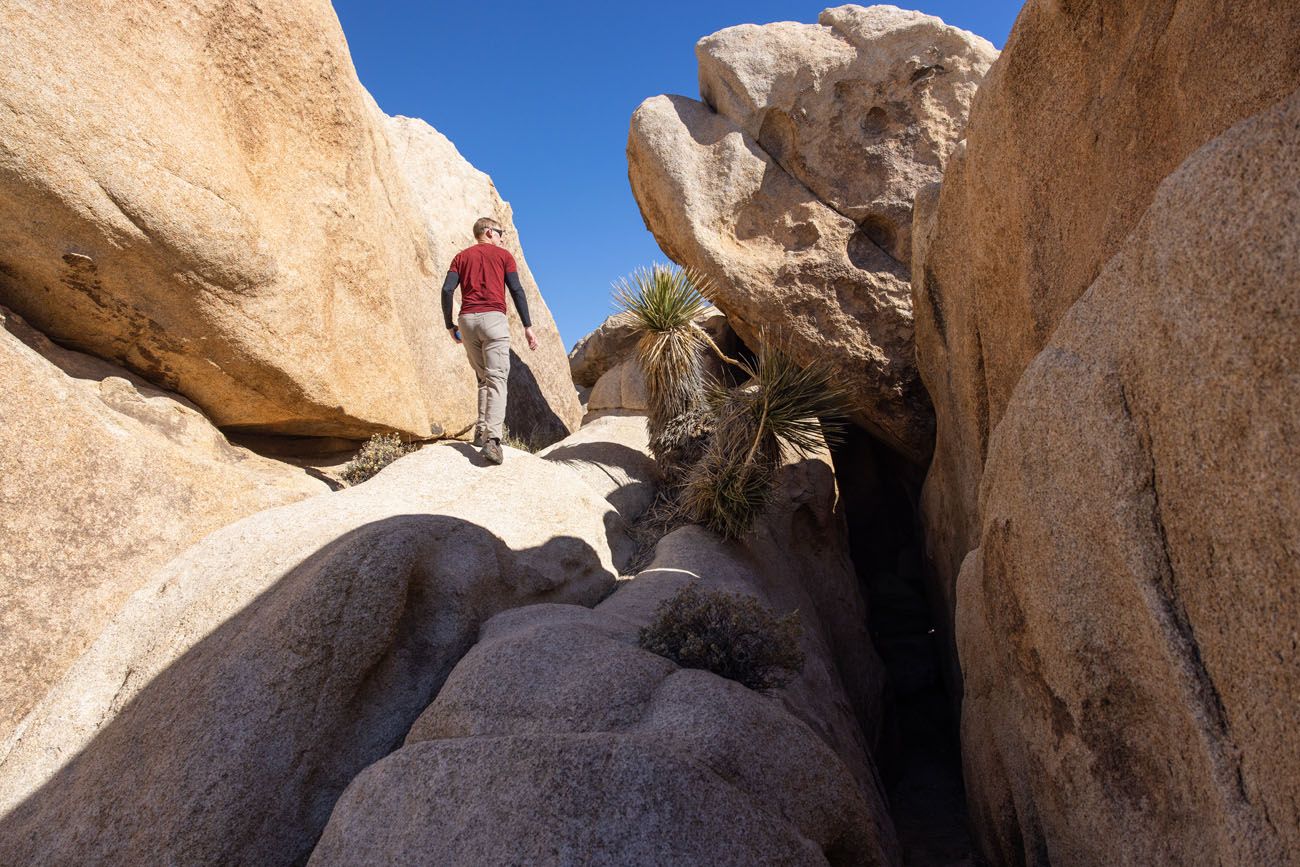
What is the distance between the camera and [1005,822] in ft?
17.8

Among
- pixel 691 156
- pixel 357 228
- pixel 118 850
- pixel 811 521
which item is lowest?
pixel 118 850

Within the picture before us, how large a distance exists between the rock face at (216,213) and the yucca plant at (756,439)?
161 inches

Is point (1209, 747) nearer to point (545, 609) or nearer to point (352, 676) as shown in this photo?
point (545, 609)

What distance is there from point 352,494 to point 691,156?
23.9 ft

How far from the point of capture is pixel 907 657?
12.6 metres

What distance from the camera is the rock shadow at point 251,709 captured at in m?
4.50

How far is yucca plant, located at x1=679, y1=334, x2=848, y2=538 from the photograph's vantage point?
363 inches

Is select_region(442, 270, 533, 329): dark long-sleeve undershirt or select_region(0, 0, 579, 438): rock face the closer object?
select_region(0, 0, 579, 438): rock face

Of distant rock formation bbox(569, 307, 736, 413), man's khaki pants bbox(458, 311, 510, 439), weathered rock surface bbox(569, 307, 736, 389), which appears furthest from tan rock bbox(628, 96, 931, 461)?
weathered rock surface bbox(569, 307, 736, 389)

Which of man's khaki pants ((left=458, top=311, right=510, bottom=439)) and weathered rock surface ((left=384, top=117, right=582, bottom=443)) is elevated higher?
weathered rock surface ((left=384, top=117, right=582, bottom=443))

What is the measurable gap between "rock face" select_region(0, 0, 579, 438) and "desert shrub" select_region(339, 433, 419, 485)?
0.93 ft

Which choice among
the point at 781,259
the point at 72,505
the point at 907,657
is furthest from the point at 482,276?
the point at 907,657

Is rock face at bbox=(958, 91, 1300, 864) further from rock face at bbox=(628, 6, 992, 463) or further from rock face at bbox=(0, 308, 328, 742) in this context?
rock face at bbox=(628, 6, 992, 463)

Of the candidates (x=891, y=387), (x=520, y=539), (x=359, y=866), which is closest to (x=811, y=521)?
(x=891, y=387)
